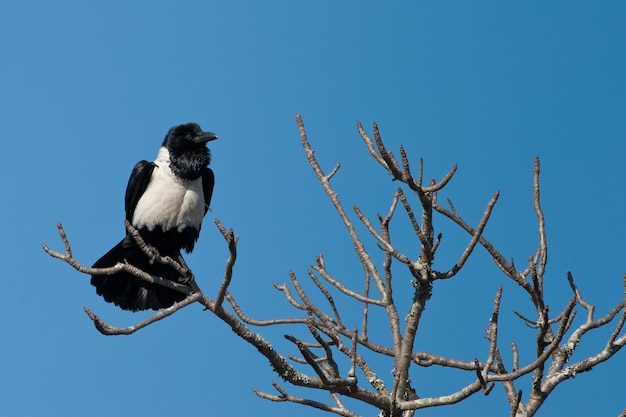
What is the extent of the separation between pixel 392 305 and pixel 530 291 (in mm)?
673

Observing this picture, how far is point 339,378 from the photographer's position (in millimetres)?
3445

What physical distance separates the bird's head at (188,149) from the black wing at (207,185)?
222mm

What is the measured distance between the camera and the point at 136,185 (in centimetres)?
666

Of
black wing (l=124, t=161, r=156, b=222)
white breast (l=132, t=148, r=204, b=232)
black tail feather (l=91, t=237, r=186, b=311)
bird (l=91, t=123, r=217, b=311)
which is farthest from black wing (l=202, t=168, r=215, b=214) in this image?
black tail feather (l=91, t=237, r=186, b=311)

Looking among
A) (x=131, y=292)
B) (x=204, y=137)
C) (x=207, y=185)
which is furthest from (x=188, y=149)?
(x=131, y=292)

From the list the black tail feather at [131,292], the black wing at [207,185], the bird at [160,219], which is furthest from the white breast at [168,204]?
the black wing at [207,185]

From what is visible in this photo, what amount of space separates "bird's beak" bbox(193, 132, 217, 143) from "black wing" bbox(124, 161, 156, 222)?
0.44 meters

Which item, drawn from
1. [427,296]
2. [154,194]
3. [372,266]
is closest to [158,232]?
[154,194]

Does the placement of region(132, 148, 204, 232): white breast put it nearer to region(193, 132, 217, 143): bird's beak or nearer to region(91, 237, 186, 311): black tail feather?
region(91, 237, 186, 311): black tail feather

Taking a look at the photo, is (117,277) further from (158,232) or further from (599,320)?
(599,320)

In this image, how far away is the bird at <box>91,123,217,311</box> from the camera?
6414 mm

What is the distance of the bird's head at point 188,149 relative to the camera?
265 inches

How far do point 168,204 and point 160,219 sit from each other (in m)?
0.13

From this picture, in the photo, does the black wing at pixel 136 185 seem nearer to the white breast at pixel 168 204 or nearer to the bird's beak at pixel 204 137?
the white breast at pixel 168 204
